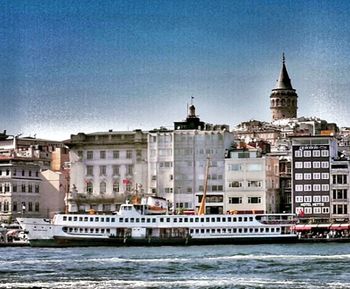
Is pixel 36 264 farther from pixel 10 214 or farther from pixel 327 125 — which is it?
pixel 327 125

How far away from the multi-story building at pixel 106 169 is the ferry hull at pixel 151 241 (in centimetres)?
2297

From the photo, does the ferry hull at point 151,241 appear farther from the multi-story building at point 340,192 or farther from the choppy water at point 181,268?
the multi-story building at point 340,192

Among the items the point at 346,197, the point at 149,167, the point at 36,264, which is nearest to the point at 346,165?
the point at 346,197

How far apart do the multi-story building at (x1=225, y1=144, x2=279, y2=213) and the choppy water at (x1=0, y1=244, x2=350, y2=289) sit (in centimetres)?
2415

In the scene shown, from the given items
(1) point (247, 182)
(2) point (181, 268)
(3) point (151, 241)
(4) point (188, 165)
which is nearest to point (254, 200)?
(1) point (247, 182)

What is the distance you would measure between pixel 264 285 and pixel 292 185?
6286 cm

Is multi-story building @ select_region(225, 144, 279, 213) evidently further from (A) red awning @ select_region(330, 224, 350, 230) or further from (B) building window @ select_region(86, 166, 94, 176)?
(B) building window @ select_region(86, 166, 94, 176)

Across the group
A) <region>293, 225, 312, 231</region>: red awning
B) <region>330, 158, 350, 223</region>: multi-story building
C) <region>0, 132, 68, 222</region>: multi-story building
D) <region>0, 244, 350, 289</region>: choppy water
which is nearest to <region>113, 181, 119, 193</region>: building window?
<region>0, 132, 68, 222</region>: multi-story building

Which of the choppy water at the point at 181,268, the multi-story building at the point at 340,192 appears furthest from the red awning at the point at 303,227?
the choppy water at the point at 181,268

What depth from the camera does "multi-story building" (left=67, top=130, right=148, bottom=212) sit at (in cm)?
13175

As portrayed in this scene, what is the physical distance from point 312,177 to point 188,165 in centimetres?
1449

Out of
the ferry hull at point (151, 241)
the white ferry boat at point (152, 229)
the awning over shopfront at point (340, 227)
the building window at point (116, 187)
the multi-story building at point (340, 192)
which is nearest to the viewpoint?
the ferry hull at point (151, 241)

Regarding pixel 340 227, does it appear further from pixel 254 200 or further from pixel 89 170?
pixel 89 170

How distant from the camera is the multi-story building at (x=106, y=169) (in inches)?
5187
